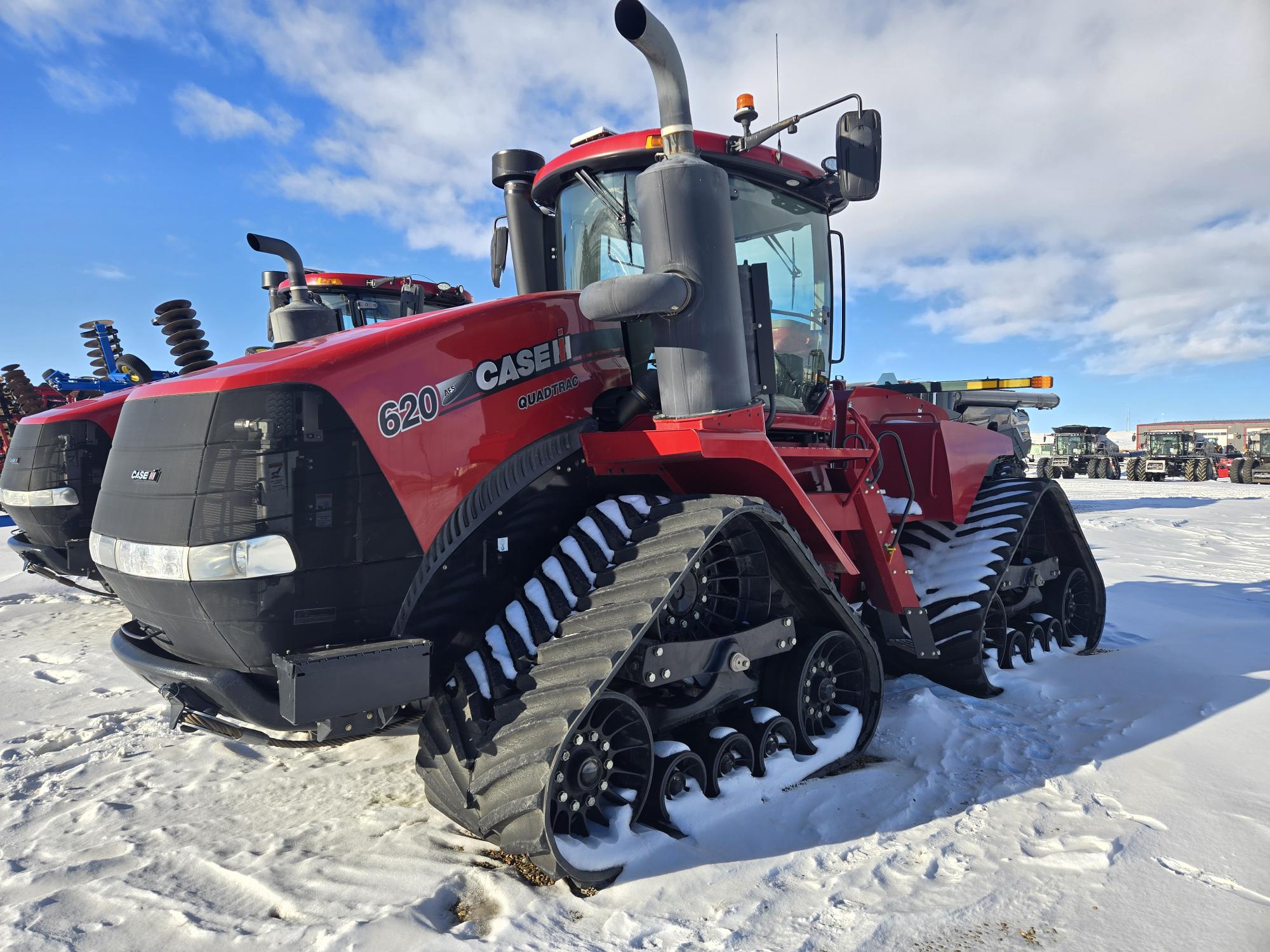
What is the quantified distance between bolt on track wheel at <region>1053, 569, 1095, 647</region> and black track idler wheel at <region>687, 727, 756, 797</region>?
3.97m

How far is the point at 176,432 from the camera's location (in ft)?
8.18

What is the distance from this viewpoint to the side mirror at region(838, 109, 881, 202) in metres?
3.36

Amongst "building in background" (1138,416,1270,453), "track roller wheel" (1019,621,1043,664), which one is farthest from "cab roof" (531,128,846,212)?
"building in background" (1138,416,1270,453)

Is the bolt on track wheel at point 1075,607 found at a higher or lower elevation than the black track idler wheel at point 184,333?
lower

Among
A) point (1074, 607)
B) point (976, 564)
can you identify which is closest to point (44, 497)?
point (976, 564)

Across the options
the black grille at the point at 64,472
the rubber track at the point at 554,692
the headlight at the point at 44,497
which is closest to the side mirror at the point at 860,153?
the rubber track at the point at 554,692

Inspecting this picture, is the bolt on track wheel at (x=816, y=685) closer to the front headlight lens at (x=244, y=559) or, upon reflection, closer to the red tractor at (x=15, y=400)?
the front headlight lens at (x=244, y=559)

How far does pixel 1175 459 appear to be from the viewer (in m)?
36.2

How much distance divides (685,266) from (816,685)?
199 centimetres

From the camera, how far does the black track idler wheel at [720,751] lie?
3.15 metres

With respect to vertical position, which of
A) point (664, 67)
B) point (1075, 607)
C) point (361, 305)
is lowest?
point (1075, 607)

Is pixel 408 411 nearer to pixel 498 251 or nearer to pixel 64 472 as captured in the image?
pixel 498 251

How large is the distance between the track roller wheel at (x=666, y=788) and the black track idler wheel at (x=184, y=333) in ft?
13.4

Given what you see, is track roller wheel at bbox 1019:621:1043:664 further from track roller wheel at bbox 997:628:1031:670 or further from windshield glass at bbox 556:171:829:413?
windshield glass at bbox 556:171:829:413
